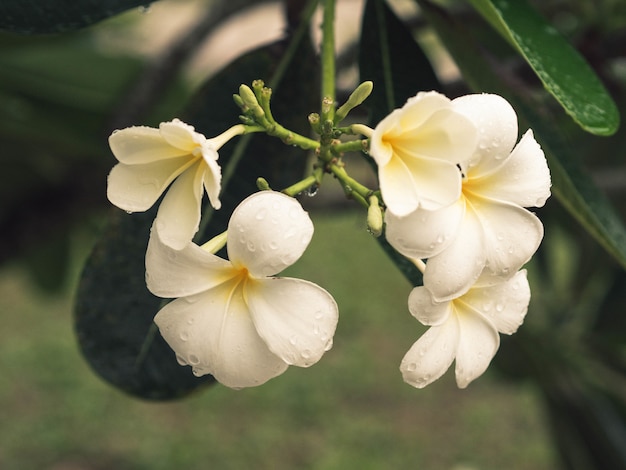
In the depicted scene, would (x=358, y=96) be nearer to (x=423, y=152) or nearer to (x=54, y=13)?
(x=423, y=152)

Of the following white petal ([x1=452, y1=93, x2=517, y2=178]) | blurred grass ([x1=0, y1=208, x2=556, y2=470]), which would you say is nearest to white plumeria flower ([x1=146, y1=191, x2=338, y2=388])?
white petal ([x1=452, y1=93, x2=517, y2=178])

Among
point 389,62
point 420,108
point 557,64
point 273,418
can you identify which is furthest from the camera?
point 273,418

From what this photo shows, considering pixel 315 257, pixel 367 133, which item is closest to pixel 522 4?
pixel 367 133

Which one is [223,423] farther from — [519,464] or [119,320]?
[119,320]

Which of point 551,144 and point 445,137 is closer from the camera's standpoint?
point 445,137

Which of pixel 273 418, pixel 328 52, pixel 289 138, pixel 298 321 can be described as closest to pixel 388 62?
pixel 328 52

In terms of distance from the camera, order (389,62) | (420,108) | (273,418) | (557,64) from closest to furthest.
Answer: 1. (420,108)
2. (557,64)
3. (389,62)
4. (273,418)

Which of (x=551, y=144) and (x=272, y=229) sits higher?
(x=272, y=229)

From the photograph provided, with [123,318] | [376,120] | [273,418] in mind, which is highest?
[376,120]
